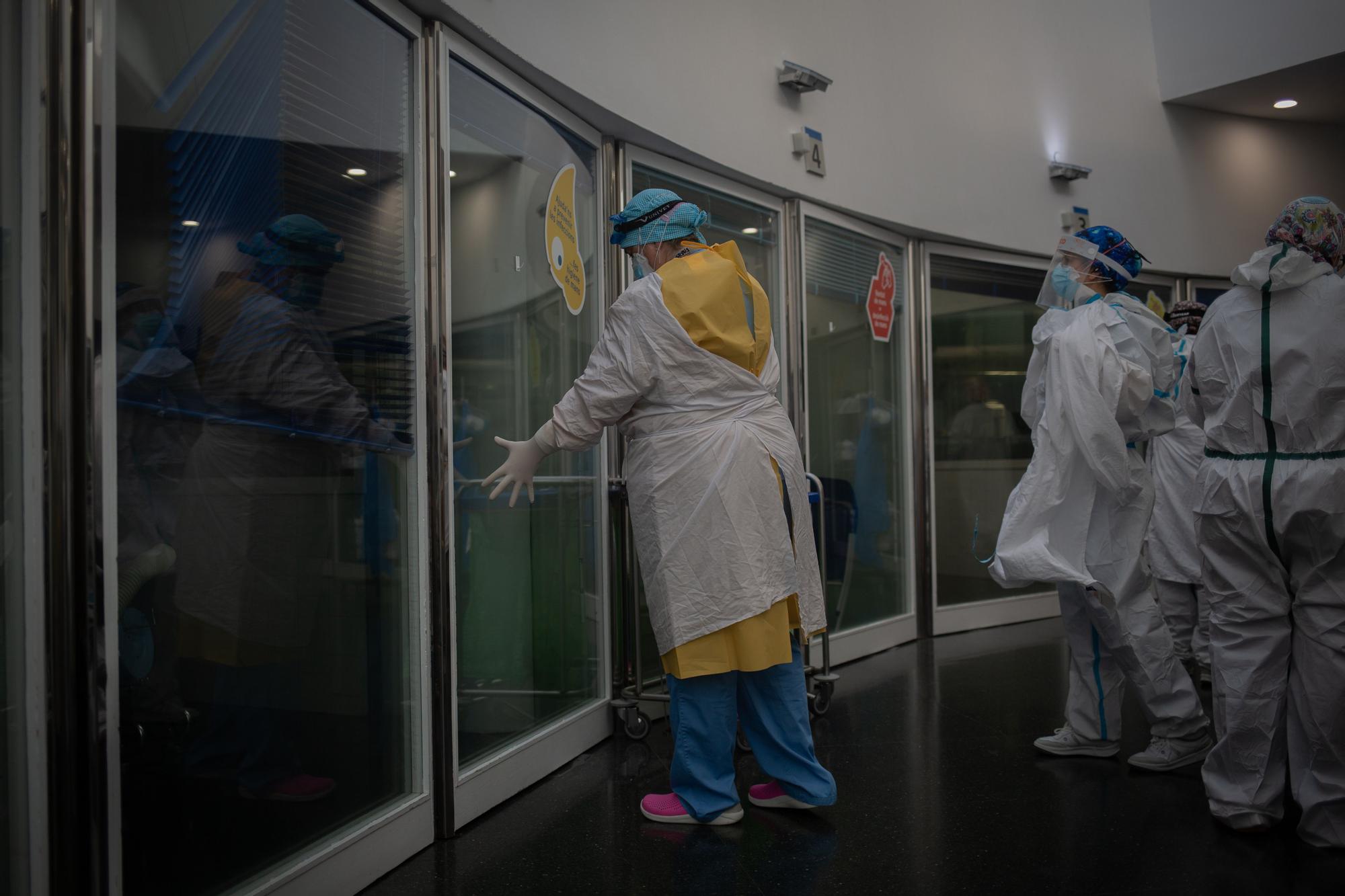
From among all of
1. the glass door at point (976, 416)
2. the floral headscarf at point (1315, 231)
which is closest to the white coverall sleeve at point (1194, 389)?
the floral headscarf at point (1315, 231)

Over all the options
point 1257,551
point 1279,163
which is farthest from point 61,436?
point 1279,163

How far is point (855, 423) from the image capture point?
207 inches

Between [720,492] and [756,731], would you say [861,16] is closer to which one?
[720,492]

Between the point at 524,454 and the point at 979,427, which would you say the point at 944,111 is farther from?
the point at 524,454

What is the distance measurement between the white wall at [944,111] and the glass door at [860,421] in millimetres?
272

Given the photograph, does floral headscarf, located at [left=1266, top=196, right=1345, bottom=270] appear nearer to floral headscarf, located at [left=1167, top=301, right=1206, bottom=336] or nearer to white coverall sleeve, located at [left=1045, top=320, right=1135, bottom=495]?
white coverall sleeve, located at [left=1045, top=320, right=1135, bottom=495]

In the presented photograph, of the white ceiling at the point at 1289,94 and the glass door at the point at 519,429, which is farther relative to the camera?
the white ceiling at the point at 1289,94

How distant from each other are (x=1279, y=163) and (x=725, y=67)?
16.7 ft

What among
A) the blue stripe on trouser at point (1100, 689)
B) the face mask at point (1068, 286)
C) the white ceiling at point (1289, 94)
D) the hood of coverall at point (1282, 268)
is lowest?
the blue stripe on trouser at point (1100, 689)

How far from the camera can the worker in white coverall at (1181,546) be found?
4.37 meters

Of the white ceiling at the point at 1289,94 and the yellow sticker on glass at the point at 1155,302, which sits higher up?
the white ceiling at the point at 1289,94

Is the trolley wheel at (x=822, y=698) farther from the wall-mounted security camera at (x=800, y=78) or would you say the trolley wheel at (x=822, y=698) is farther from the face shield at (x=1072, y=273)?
the wall-mounted security camera at (x=800, y=78)

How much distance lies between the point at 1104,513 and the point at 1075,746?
747 millimetres

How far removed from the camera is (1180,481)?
178 inches
